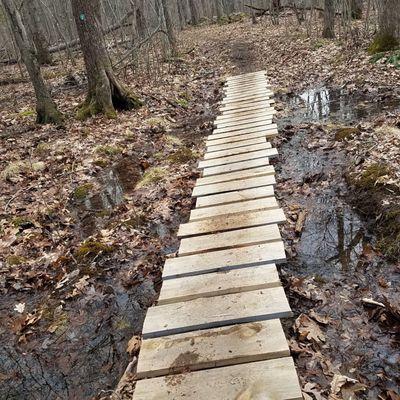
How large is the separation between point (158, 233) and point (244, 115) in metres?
5.27

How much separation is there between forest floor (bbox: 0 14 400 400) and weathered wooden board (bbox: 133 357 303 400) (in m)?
0.30

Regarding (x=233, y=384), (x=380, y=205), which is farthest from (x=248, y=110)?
(x=233, y=384)

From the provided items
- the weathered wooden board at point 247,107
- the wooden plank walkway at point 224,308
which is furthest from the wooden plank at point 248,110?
the wooden plank walkway at point 224,308

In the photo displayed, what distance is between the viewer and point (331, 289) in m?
3.87

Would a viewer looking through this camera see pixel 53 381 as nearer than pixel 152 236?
Yes

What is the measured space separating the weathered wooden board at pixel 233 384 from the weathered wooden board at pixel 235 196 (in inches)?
116

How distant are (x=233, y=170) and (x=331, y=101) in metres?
4.61

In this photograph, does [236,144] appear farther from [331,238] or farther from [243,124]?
[331,238]

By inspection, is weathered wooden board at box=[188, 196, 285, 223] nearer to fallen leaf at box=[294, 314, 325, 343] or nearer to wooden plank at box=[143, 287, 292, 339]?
wooden plank at box=[143, 287, 292, 339]

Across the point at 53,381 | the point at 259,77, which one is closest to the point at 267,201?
the point at 53,381

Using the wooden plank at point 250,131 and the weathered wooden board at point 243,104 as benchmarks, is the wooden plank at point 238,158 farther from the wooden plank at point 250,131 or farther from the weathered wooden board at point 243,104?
the weathered wooden board at point 243,104

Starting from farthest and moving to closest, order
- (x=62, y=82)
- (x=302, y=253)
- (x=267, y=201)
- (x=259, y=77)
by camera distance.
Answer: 1. (x=62, y=82)
2. (x=259, y=77)
3. (x=267, y=201)
4. (x=302, y=253)

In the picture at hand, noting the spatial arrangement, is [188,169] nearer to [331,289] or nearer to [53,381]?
[331,289]

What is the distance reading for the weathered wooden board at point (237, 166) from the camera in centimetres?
661
